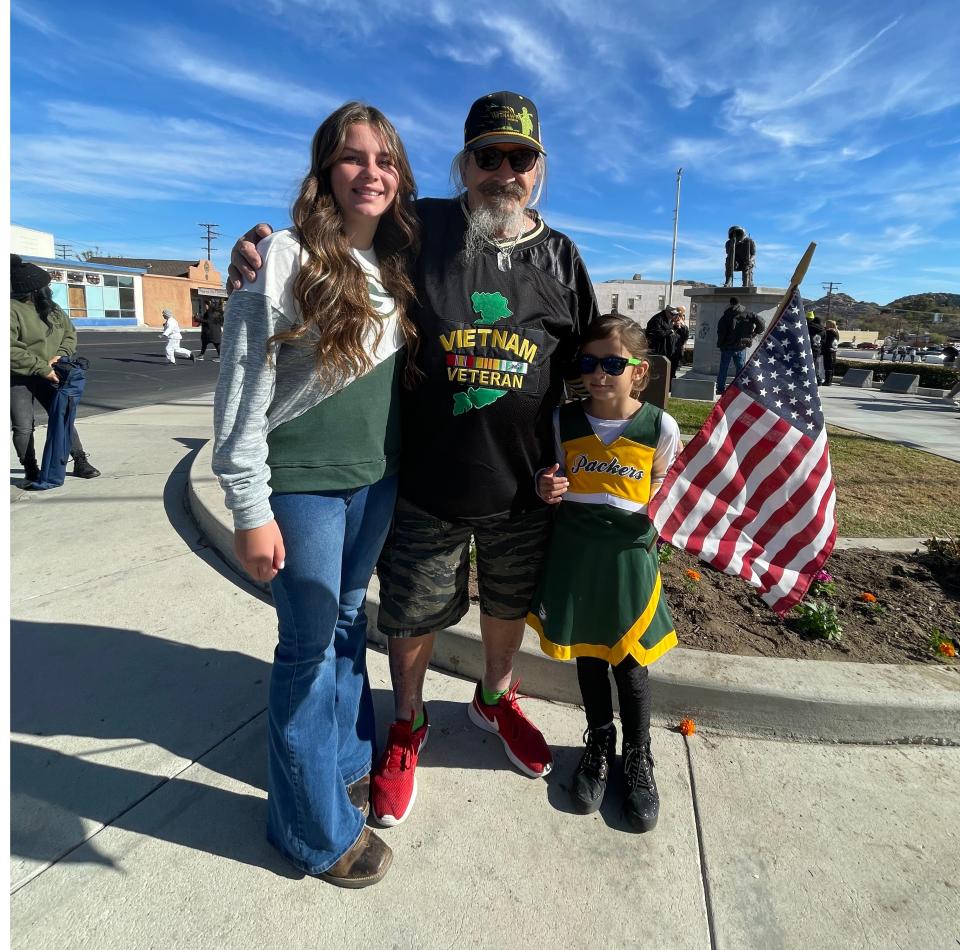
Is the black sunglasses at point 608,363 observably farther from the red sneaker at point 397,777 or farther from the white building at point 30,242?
the white building at point 30,242

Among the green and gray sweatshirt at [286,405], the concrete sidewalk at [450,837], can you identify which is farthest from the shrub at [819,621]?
the green and gray sweatshirt at [286,405]

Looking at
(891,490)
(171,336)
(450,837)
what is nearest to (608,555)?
(450,837)

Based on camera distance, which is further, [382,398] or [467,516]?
[467,516]

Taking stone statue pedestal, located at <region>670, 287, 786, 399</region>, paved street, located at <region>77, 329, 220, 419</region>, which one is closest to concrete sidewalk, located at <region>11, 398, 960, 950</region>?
paved street, located at <region>77, 329, 220, 419</region>

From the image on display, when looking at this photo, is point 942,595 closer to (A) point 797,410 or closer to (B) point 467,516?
(A) point 797,410

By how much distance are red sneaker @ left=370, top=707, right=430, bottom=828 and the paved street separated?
797cm

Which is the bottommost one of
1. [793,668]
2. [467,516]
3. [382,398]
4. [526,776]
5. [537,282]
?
[526,776]

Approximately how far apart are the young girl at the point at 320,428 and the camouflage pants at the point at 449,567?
7.7 inches

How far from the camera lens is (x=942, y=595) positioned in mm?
3246

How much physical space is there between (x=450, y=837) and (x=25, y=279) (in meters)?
5.63

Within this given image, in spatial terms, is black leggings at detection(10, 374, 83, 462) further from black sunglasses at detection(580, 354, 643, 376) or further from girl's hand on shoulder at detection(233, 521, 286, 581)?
black sunglasses at detection(580, 354, 643, 376)

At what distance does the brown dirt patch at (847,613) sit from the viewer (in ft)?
8.96

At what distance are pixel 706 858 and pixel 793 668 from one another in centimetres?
91

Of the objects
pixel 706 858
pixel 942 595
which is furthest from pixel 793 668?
pixel 942 595
